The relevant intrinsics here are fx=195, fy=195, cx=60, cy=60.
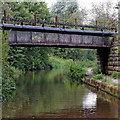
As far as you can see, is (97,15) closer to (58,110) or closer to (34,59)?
(34,59)

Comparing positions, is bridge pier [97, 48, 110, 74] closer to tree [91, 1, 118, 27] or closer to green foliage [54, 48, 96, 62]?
tree [91, 1, 118, 27]

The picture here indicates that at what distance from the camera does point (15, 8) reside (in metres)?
29.4

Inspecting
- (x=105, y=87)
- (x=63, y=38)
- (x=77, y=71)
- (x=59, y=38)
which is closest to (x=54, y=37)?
(x=59, y=38)

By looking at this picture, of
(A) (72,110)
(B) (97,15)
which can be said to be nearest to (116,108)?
(A) (72,110)

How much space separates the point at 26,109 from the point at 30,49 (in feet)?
88.6

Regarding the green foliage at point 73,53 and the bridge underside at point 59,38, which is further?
the green foliage at point 73,53

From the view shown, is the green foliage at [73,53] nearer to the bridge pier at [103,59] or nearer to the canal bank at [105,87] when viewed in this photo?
the bridge pier at [103,59]

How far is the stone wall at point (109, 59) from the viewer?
1650cm

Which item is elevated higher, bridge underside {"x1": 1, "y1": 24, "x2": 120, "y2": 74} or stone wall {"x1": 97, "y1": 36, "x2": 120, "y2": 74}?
bridge underside {"x1": 1, "y1": 24, "x2": 120, "y2": 74}

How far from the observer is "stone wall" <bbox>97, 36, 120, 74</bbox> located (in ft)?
54.1

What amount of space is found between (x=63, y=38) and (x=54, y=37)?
2.63 feet

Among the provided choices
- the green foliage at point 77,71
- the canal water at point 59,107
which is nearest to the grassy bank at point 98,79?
the green foliage at point 77,71

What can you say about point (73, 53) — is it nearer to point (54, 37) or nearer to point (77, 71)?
point (77, 71)

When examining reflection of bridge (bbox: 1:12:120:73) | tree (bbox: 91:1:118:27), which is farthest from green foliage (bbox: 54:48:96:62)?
reflection of bridge (bbox: 1:12:120:73)
